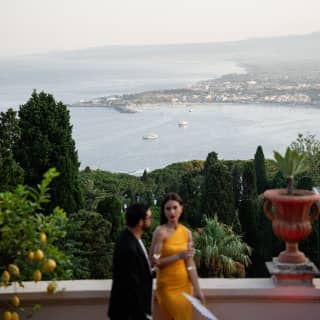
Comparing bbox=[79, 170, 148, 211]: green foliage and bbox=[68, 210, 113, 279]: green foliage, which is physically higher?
bbox=[68, 210, 113, 279]: green foliage

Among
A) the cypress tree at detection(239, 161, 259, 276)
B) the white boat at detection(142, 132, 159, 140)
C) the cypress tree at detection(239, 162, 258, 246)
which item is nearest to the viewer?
the cypress tree at detection(239, 161, 259, 276)

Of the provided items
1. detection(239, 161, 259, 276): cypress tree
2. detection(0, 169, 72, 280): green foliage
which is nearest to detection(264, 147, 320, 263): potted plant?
detection(0, 169, 72, 280): green foliage

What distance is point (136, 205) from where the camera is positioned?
3.08m

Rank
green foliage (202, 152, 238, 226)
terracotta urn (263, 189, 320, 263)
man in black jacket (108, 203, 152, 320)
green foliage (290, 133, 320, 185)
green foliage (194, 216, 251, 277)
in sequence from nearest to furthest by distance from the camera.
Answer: man in black jacket (108, 203, 152, 320) → terracotta urn (263, 189, 320, 263) → green foliage (194, 216, 251, 277) → green foliage (202, 152, 238, 226) → green foliage (290, 133, 320, 185)

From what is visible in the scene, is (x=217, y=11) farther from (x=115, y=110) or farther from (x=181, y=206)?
(x=181, y=206)

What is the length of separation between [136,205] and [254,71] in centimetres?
8443

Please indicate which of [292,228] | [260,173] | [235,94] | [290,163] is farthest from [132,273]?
[235,94]

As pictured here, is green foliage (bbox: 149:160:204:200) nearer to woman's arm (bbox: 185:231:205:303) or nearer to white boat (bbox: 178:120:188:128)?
woman's arm (bbox: 185:231:205:303)

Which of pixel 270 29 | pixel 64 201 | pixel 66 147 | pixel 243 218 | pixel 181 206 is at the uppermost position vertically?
pixel 270 29

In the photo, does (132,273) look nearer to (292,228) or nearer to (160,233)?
(160,233)

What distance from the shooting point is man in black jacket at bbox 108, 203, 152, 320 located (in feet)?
9.86

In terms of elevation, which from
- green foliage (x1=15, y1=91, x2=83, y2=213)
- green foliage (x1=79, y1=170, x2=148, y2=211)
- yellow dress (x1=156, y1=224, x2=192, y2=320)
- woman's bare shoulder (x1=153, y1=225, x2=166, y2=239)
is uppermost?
woman's bare shoulder (x1=153, y1=225, x2=166, y2=239)

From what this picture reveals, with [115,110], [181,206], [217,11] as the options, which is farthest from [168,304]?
[115,110]

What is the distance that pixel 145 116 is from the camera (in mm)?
83375
